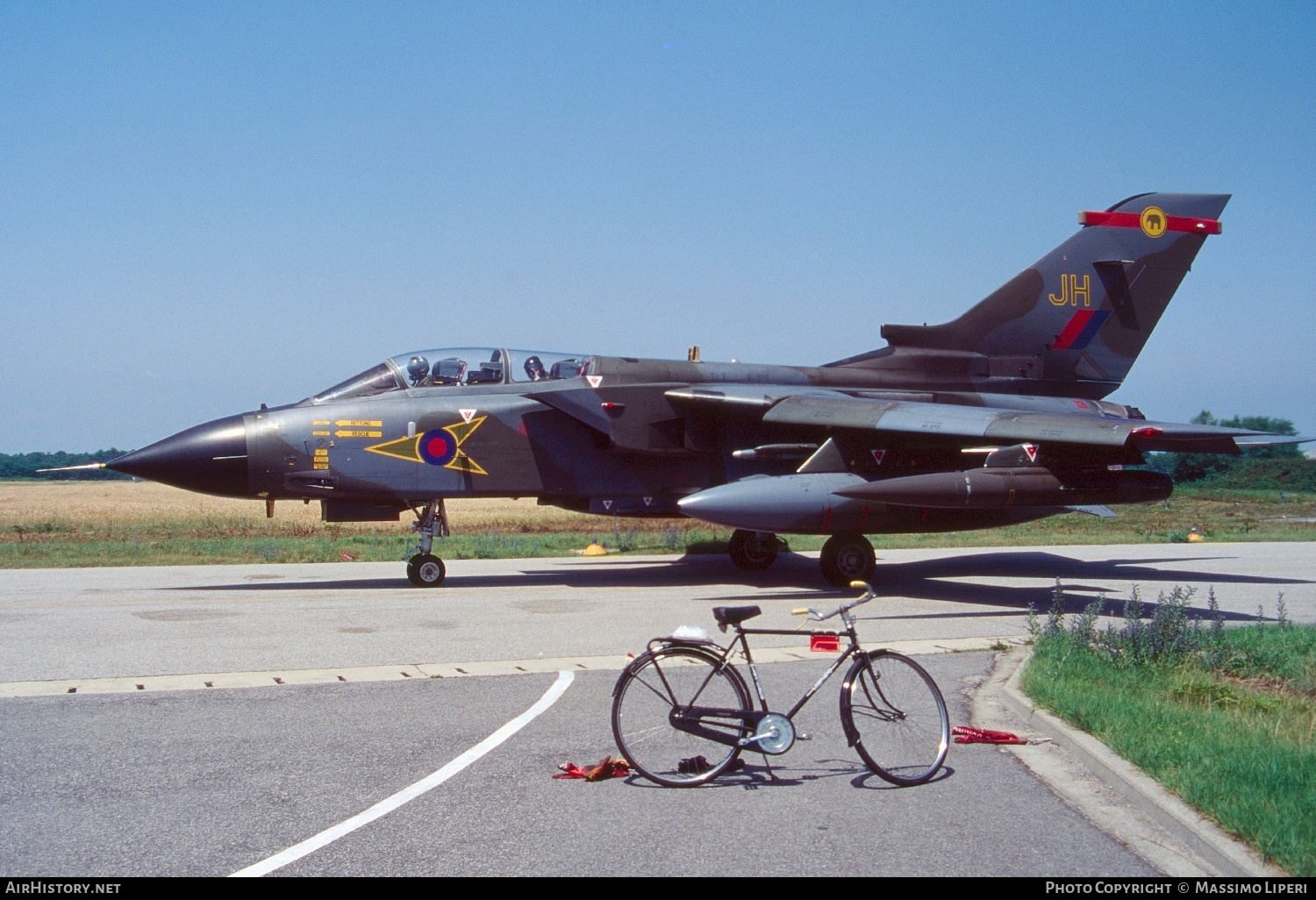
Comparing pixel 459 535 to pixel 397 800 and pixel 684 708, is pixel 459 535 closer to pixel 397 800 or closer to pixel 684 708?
pixel 684 708

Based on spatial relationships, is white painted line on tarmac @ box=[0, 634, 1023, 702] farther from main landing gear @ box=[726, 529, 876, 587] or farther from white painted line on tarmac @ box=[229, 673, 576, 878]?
main landing gear @ box=[726, 529, 876, 587]

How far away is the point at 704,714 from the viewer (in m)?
6.20

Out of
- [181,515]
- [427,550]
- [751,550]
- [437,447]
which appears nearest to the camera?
[437,447]

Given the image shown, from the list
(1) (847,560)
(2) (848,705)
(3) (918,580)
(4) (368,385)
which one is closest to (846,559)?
(1) (847,560)

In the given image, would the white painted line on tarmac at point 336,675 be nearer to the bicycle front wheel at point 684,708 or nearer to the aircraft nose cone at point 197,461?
the bicycle front wheel at point 684,708

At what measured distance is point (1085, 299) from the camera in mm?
19250

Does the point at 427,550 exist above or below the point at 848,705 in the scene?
above

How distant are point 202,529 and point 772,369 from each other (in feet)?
63.3

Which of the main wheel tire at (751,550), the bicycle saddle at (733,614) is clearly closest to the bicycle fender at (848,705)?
the bicycle saddle at (733,614)

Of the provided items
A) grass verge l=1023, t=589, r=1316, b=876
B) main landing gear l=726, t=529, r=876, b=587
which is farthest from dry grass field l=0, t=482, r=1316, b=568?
grass verge l=1023, t=589, r=1316, b=876

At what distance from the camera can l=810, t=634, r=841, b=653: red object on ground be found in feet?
20.6

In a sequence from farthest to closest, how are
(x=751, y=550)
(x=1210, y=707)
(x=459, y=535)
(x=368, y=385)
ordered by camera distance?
(x=459, y=535) → (x=751, y=550) → (x=368, y=385) → (x=1210, y=707)

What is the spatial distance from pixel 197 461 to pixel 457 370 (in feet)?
12.3

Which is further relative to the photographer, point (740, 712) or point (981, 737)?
point (981, 737)
